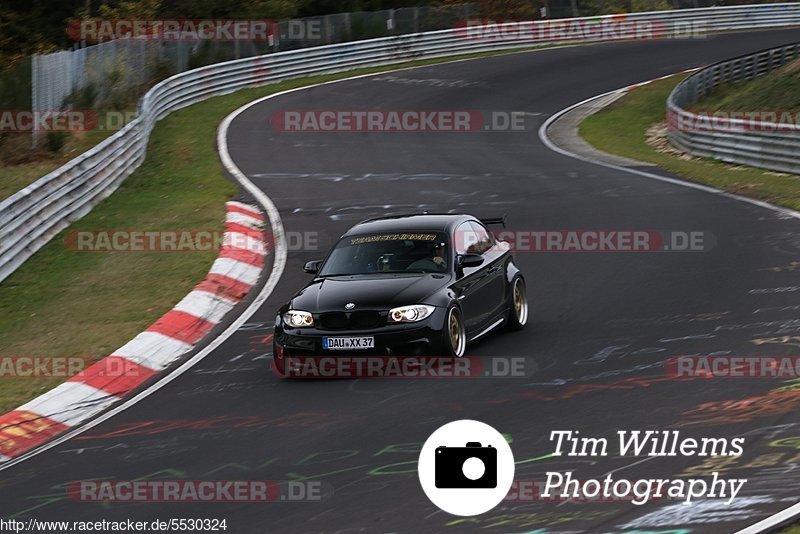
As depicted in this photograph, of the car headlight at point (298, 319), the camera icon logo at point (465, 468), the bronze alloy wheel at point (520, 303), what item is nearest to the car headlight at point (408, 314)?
the car headlight at point (298, 319)

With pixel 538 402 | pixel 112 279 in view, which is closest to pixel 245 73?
pixel 112 279

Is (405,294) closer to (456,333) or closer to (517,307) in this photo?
(456,333)

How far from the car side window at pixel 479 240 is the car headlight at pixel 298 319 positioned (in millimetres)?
2184

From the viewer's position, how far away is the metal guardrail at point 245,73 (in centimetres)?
1817

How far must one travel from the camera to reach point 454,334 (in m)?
11.3

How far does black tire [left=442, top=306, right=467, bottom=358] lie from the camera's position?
11047mm

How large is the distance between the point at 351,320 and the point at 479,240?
8.07 feet

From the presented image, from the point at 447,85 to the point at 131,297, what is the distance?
25.6 meters

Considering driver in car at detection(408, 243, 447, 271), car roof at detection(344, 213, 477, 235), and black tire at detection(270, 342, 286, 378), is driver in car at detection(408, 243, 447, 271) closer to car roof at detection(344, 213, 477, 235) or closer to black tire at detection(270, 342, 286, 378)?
car roof at detection(344, 213, 477, 235)

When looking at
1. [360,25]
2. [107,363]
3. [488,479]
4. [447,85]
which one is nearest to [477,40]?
[360,25]

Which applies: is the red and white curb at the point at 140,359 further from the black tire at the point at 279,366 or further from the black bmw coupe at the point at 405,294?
the black bmw coupe at the point at 405,294

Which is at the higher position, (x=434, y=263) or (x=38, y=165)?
(x=434, y=263)

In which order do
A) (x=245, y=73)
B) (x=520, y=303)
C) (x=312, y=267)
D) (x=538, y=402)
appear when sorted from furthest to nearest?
(x=245, y=73), (x=520, y=303), (x=312, y=267), (x=538, y=402)

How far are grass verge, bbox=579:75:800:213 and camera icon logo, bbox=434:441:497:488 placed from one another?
13.6 m
